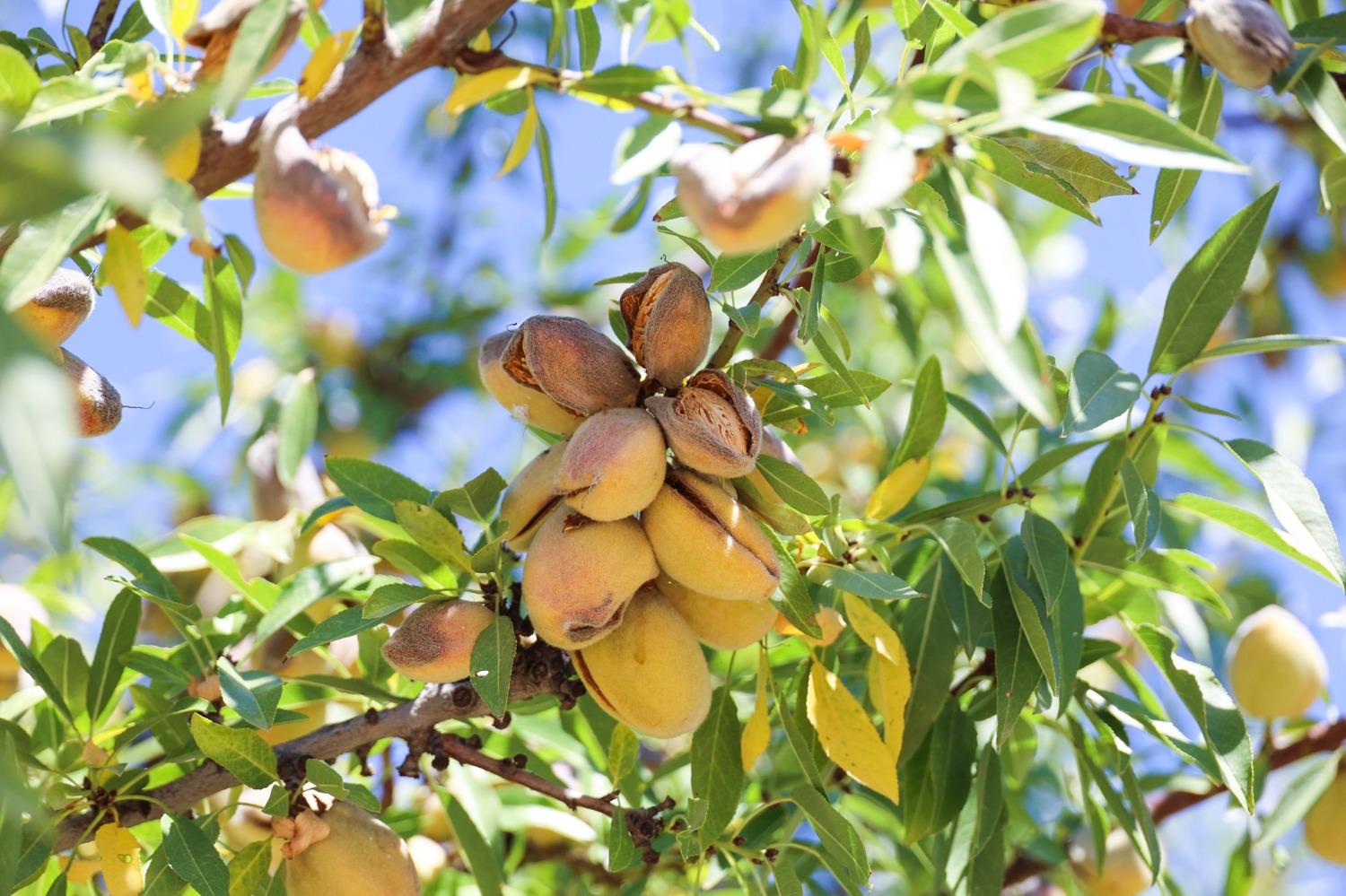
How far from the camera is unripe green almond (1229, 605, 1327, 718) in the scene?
151 cm

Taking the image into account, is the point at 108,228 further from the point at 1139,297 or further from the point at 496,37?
the point at 1139,297

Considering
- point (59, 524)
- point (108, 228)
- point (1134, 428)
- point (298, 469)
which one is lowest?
point (298, 469)

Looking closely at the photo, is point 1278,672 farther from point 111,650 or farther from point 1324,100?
point 111,650

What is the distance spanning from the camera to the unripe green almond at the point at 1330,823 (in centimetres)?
147

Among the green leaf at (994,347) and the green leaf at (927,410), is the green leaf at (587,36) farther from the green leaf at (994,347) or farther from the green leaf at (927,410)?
the green leaf at (994,347)

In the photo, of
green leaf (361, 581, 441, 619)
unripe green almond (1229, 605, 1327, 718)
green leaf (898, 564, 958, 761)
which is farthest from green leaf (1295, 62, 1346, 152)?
green leaf (361, 581, 441, 619)

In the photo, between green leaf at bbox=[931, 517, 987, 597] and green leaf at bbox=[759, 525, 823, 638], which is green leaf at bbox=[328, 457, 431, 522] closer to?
green leaf at bbox=[759, 525, 823, 638]

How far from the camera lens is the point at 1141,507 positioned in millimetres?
997

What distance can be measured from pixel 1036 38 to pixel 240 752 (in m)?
0.79

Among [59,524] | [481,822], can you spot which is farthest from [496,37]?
[59,524]

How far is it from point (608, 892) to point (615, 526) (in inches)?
33.7

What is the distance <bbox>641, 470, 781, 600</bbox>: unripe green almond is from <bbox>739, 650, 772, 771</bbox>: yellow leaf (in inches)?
7.0

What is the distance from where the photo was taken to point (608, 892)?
163 cm

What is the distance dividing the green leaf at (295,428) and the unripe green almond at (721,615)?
30.7 inches
